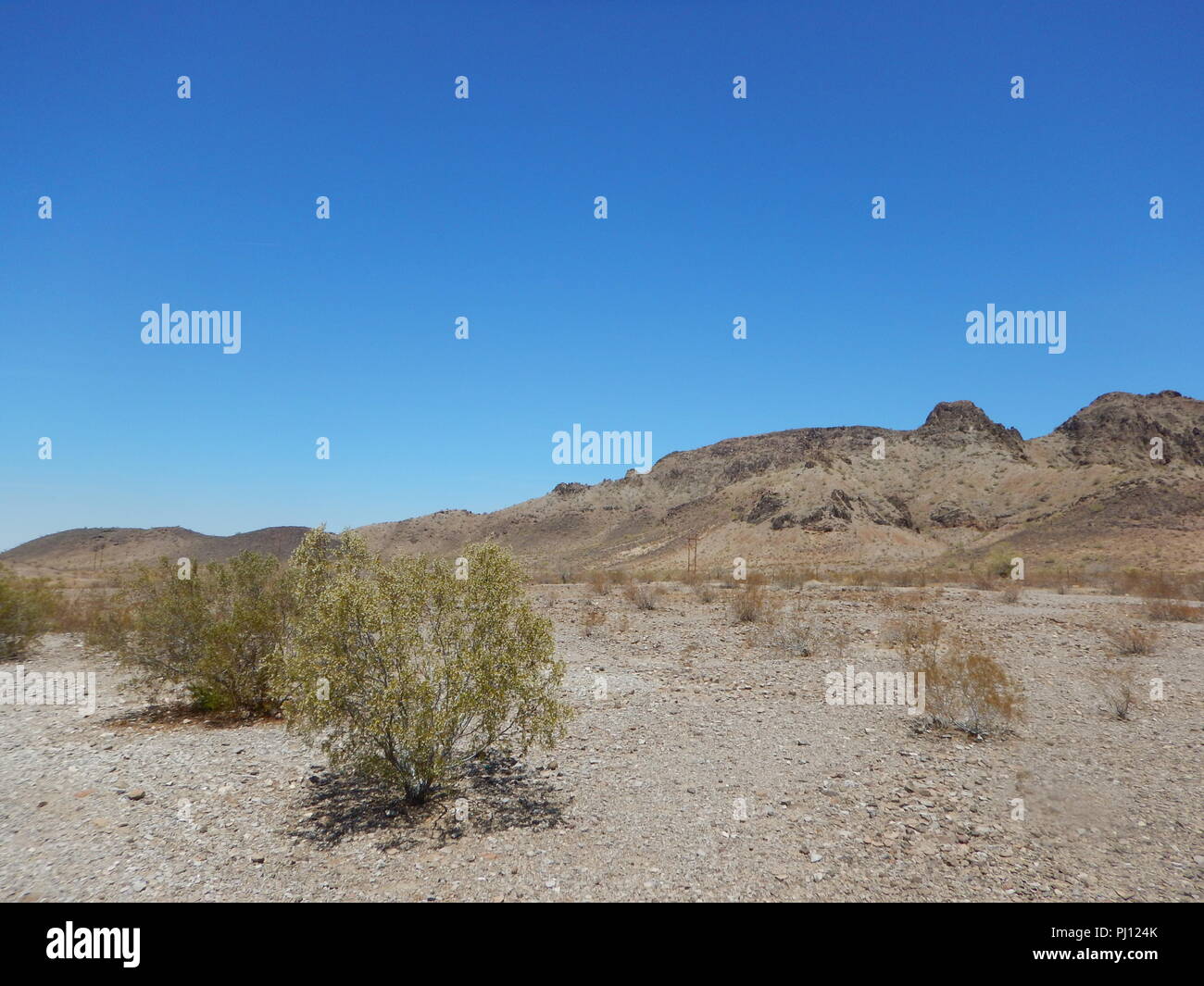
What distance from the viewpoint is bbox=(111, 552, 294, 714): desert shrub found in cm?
1015

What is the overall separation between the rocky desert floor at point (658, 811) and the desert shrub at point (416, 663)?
29.7 inches

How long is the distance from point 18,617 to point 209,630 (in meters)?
9.28

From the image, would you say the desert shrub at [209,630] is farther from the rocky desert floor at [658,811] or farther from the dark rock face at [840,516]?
the dark rock face at [840,516]

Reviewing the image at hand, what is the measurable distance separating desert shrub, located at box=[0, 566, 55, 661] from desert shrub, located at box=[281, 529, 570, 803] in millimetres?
13310

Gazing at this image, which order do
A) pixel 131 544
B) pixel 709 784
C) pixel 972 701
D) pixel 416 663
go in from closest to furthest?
pixel 416 663 → pixel 709 784 → pixel 972 701 → pixel 131 544

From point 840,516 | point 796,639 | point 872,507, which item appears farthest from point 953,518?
point 796,639

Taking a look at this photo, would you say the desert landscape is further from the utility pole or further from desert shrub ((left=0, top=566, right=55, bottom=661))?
the utility pole

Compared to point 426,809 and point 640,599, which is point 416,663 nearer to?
point 426,809

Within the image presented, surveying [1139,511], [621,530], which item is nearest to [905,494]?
[1139,511]

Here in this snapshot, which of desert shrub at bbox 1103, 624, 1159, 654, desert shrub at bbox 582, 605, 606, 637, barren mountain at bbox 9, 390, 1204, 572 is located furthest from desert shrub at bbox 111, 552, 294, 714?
barren mountain at bbox 9, 390, 1204, 572

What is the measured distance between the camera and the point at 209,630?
10.1m
